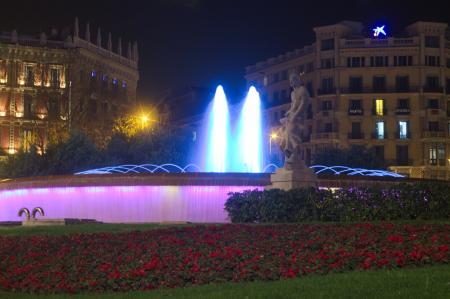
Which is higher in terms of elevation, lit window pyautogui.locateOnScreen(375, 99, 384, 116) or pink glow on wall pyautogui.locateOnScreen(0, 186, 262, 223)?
lit window pyautogui.locateOnScreen(375, 99, 384, 116)

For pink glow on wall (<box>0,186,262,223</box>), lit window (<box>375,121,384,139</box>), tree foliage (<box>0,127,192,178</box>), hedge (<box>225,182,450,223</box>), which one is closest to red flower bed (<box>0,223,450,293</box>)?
hedge (<box>225,182,450,223</box>)

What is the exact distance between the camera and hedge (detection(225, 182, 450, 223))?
71.6 ft

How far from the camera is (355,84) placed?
85.6 metres

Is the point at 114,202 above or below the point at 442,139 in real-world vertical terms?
below

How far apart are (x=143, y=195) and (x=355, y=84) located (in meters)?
60.1

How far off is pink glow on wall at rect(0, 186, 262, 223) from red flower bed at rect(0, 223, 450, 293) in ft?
36.7

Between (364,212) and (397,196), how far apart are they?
1.15m

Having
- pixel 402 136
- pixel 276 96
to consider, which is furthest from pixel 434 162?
pixel 276 96

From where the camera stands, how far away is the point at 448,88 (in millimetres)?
86000

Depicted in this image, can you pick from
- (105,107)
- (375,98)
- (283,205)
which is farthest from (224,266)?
(105,107)

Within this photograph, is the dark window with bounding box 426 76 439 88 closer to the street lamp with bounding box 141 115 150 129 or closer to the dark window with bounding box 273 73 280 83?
the dark window with bounding box 273 73 280 83

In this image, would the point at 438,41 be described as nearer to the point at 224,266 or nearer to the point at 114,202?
the point at 114,202

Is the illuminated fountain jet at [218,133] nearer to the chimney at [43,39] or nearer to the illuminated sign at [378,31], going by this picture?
the illuminated sign at [378,31]

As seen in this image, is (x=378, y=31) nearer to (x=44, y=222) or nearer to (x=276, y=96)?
(x=276, y=96)
